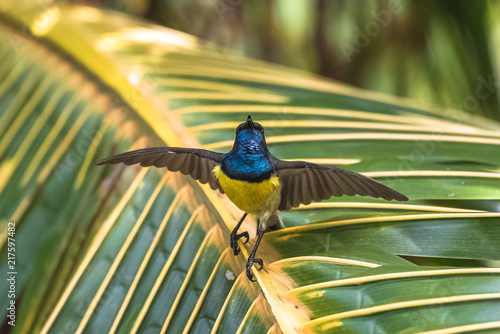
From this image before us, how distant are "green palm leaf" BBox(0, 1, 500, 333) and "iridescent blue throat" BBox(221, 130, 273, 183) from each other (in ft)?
0.49

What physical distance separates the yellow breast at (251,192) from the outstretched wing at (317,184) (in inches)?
1.6

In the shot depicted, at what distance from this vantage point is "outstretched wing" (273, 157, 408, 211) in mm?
1063

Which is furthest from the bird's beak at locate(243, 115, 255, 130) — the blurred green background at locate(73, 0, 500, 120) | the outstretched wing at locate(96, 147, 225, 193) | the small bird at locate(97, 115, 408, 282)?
the blurred green background at locate(73, 0, 500, 120)

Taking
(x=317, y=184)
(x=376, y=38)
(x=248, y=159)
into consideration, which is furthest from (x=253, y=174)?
(x=376, y=38)

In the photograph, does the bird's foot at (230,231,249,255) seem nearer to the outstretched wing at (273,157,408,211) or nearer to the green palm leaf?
the green palm leaf

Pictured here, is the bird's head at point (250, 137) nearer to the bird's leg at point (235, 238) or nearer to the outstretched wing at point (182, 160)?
the outstretched wing at point (182, 160)

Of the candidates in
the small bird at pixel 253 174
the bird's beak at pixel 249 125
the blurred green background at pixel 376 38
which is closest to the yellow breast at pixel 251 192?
the small bird at pixel 253 174

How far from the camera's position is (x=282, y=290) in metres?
1.06

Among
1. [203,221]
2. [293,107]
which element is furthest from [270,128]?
[203,221]

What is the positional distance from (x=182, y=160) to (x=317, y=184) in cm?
35

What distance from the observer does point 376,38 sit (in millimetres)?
2492

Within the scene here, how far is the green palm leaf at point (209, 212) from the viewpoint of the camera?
→ 3.38ft

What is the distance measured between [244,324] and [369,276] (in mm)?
287

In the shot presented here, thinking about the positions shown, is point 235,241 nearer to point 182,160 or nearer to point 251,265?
point 251,265
